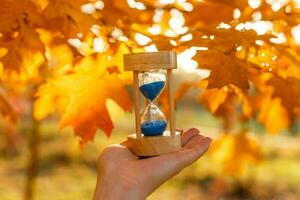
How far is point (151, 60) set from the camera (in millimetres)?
1542

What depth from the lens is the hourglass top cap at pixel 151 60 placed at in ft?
5.05

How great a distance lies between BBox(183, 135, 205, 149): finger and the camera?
5.27 feet

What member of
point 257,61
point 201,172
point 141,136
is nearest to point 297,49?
point 257,61

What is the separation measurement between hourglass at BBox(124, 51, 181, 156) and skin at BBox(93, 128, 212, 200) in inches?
1.3

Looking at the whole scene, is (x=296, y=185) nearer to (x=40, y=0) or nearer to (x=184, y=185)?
(x=184, y=185)

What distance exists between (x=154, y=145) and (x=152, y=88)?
157 mm

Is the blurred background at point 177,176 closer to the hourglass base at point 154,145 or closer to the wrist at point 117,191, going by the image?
the hourglass base at point 154,145

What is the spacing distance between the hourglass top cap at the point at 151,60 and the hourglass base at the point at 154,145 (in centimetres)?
18

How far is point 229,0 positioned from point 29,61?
741 mm

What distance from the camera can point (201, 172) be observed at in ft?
23.1

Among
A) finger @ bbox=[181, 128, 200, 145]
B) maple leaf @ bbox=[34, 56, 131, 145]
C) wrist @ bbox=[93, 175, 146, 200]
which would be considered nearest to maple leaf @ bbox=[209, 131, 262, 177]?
maple leaf @ bbox=[34, 56, 131, 145]

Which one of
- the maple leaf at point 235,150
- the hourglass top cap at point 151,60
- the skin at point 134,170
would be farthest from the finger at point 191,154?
the maple leaf at point 235,150

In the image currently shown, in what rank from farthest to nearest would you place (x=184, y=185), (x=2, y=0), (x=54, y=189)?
(x=184, y=185) → (x=54, y=189) → (x=2, y=0)

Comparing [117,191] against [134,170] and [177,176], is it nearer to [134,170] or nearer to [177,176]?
[134,170]
